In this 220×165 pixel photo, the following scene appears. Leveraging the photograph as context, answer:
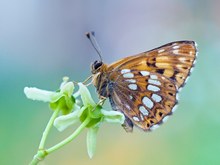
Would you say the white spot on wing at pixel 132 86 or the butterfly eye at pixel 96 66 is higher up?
the butterfly eye at pixel 96 66

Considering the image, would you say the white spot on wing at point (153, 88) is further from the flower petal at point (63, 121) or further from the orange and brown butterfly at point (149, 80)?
the flower petal at point (63, 121)

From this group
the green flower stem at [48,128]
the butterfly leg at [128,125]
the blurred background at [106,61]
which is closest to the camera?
the green flower stem at [48,128]

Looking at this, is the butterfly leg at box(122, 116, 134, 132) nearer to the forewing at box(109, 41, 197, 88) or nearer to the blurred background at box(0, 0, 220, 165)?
the forewing at box(109, 41, 197, 88)

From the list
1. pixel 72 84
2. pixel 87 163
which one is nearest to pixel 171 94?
pixel 72 84

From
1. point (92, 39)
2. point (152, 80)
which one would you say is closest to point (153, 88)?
point (152, 80)

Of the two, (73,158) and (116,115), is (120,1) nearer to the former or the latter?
(73,158)

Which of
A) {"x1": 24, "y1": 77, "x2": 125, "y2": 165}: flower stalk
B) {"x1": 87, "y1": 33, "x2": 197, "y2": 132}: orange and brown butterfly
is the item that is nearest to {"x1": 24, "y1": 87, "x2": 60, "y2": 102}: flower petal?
{"x1": 24, "y1": 77, "x2": 125, "y2": 165}: flower stalk

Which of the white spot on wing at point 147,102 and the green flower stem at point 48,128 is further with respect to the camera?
the white spot on wing at point 147,102

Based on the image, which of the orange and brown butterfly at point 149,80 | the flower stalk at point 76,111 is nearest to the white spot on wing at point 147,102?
the orange and brown butterfly at point 149,80
